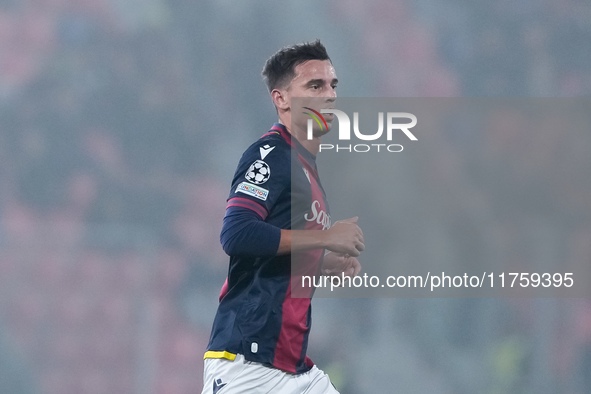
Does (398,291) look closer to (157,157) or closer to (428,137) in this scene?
(428,137)

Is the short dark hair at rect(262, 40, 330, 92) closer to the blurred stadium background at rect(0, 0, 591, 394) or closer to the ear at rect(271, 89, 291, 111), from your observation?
the ear at rect(271, 89, 291, 111)

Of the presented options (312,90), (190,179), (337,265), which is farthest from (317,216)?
(190,179)

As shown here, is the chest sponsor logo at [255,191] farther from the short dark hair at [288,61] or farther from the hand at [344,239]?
the short dark hair at [288,61]

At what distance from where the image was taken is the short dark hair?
266cm

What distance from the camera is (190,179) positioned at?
17.2ft

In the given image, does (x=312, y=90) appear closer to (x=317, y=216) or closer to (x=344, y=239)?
(x=317, y=216)

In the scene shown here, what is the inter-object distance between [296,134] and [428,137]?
7.60 ft

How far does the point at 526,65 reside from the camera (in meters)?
5.38

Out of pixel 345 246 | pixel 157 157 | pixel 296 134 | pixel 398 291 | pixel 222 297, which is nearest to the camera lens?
pixel 345 246

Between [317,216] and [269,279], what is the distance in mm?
264

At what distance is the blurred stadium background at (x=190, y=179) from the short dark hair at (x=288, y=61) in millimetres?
2240

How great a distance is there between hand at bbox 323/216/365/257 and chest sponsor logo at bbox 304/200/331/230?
0.16 metres

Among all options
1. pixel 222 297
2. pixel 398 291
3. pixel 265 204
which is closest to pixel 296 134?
pixel 265 204

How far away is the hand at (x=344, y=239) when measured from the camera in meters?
2.25
